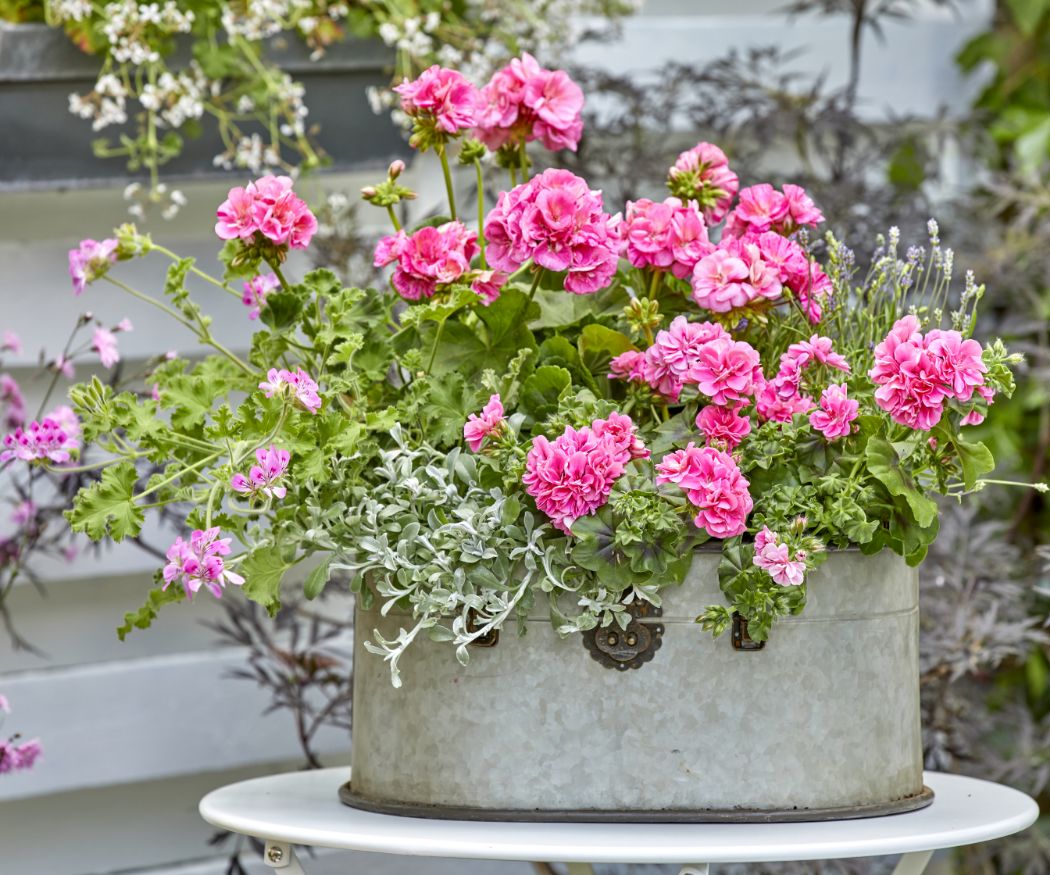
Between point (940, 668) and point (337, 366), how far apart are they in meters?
0.83

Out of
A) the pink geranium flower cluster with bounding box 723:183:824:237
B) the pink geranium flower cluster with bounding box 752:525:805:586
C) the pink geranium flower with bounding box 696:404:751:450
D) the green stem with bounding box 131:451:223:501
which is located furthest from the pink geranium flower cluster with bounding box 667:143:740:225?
the green stem with bounding box 131:451:223:501

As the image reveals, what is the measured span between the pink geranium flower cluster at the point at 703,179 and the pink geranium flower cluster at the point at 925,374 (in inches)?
10.8

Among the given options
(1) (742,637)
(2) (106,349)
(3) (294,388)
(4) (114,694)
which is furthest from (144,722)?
(1) (742,637)

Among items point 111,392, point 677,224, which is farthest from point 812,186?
A: point 111,392

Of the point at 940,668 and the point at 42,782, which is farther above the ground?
the point at 940,668

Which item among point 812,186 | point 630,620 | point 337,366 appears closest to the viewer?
point 630,620

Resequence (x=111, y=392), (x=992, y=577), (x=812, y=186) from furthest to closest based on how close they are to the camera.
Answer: (x=812, y=186), (x=992, y=577), (x=111, y=392)

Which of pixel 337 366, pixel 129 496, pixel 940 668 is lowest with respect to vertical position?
pixel 940 668

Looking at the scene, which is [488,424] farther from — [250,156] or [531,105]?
[250,156]

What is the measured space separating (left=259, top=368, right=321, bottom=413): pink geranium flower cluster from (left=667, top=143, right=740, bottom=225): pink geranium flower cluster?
1.31ft

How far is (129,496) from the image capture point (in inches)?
41.0

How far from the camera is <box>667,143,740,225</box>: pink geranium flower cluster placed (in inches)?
45.9

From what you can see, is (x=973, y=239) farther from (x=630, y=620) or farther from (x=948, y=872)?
(x=630, y=620)

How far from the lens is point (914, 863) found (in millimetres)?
1147
